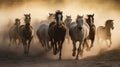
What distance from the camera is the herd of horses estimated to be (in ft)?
75.2

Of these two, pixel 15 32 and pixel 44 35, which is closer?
pixel 44 35

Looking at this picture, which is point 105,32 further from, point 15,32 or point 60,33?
point 60,33

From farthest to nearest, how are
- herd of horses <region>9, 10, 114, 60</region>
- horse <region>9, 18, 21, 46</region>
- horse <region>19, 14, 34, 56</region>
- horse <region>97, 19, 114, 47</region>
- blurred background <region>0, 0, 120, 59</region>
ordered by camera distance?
blurred background <region>0, 0, 120, 59</region>
horse <region>9, 18, 21, 46</region>
horse <region>97, 19, 114, 47</region>
horse <region>19, 14, 34, 56</region>
herd of horses <region>9, 10, 114, 60</region>

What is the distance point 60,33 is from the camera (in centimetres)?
2294

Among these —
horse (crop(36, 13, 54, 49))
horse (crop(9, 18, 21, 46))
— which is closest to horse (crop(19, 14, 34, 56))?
horse (crop(36, 13, 54, 49))

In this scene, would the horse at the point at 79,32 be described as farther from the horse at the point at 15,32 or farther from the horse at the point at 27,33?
the horse at the point at 15,32

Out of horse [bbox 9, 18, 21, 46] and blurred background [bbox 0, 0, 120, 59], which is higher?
blurred background [bbox 0, 0, 120, 59]

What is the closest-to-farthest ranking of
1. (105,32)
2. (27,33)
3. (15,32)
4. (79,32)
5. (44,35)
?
(79,32)
(27,33)
(44,35)
(105,32)
(15,32)

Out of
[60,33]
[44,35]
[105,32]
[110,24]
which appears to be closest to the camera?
[60,33]

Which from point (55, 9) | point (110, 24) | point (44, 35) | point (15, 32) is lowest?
point (15, 32)

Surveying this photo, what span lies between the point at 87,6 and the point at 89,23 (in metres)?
8.28

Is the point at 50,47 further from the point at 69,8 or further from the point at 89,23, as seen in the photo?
the point at 69,8

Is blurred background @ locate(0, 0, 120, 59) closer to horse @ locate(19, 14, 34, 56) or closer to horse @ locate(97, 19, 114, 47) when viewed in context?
horse @ locate(97, 19, 114, 47)

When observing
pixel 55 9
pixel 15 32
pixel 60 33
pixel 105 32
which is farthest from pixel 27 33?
pixel 55 9
